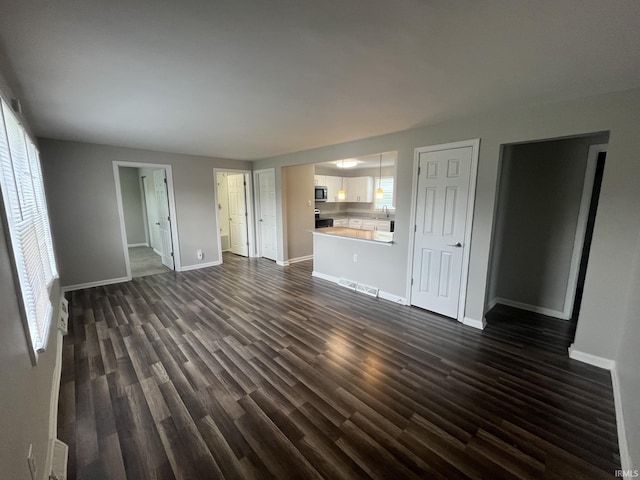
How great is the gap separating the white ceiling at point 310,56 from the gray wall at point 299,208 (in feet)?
9.92

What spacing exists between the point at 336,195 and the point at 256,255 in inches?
126

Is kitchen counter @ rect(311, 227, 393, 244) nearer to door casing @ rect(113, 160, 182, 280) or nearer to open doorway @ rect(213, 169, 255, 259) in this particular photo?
open doorway @ rect(213, 169, 255, 259)

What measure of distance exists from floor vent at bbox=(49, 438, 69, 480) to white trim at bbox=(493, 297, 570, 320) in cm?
464

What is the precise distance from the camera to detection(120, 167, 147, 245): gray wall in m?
7.62

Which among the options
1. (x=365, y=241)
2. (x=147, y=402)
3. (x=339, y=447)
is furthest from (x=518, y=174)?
(x=147, y=402)

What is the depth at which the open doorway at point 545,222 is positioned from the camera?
3062 mm

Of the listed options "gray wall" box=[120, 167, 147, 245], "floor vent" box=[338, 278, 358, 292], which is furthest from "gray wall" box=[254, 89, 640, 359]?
"gray wall" box=[120, 167, 147, 245]

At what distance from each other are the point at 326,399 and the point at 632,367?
2.11 meters

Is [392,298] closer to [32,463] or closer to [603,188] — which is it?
[603,188]

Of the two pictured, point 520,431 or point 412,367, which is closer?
point 520,431

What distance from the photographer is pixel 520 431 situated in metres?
1.71

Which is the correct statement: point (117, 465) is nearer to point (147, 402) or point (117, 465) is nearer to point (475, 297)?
point (147, 402)

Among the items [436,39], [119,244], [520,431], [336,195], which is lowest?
[520,431]

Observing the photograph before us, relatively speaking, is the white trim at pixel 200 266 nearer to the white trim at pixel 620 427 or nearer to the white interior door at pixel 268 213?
the white interior door at pixel 268 213
